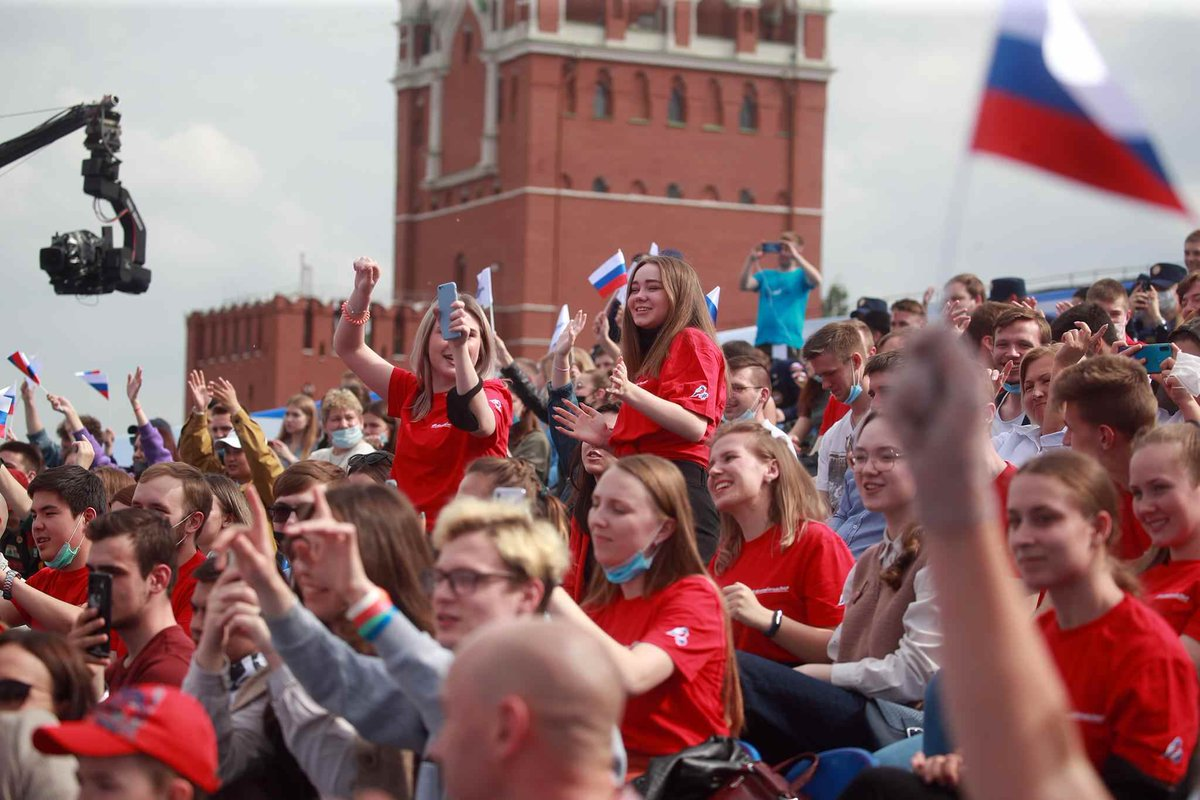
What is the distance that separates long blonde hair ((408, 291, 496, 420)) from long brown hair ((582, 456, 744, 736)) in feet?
7.05

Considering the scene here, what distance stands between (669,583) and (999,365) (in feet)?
12.0

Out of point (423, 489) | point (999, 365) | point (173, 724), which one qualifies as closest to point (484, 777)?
point (173, 724)

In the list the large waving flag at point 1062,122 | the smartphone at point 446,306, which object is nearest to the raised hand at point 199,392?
the smartphone at point 446,306

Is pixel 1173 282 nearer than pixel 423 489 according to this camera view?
No

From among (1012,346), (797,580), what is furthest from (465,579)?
(1012,346)

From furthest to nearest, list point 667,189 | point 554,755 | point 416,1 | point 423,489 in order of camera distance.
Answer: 1. point 416,1
2. point 667,189
3. point 423,489
4. point 554,755

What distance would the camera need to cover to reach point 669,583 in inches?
197

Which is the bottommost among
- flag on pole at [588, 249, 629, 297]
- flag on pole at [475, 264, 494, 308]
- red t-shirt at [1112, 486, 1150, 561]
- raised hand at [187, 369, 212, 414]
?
red t-shirt at [1112, 486, 1150, 561]

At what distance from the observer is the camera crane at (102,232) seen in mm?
14766

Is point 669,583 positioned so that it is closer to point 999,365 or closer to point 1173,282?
point 999,365

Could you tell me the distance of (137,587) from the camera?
534 centimetres

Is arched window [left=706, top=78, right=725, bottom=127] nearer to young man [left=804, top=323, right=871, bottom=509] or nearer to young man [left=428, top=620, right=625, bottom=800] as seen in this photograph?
young man [left=804, top=323, right=871, bottom=509]

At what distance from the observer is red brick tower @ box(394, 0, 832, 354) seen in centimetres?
7062

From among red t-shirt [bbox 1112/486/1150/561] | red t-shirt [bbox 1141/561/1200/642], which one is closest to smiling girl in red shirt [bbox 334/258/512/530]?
red t-shirt [bbox 1112/486/1150/561]
